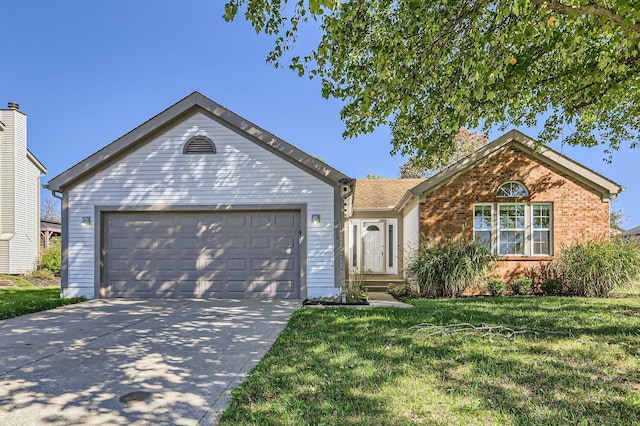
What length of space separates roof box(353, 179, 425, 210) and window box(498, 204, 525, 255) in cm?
402

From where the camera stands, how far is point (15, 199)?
62.2ft

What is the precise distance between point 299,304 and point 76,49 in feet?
59.4

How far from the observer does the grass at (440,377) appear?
3201mm

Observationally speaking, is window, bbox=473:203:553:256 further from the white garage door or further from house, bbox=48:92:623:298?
the white garage door

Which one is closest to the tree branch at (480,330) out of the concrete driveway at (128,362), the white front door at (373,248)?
the concrete driveway at (128,362)

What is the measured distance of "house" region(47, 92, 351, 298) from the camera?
1039 cm

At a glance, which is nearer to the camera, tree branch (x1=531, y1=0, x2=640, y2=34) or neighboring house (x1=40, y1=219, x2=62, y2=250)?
tree branch (x1=531, y1=0, x2=640, y2=34)

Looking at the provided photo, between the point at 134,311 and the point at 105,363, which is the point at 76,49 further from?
the point at 105,363

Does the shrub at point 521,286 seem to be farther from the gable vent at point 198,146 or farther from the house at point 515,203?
the gable vent at point 198,146

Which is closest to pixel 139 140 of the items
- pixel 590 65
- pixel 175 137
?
pixel 175 137

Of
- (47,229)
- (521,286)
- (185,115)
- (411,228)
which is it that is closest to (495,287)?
(521,286)

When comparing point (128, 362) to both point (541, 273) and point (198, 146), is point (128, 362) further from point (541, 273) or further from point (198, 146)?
point (541, 273)

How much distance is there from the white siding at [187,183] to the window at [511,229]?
19.8 ft

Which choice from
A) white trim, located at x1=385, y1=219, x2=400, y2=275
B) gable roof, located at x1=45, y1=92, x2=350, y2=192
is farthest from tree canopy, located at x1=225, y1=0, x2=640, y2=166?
white trim, located at x1=385, y1=219, x2=400, y2=275
